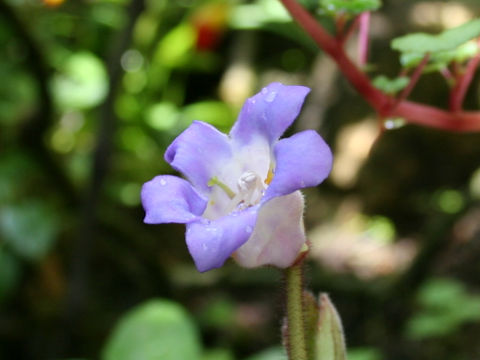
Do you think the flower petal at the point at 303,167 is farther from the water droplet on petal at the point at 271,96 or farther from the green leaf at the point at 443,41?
the green leaf at the point at 443,41

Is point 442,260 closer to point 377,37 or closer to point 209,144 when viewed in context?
point 377,37

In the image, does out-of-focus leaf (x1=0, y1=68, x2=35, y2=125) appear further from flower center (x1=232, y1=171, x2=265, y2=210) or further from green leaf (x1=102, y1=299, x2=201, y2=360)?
flower center (x1=232, y1=171, x2=265, y2=210)

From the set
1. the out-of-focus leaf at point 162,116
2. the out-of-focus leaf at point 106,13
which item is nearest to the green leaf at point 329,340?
the out-of-focus leaf at point 162,116

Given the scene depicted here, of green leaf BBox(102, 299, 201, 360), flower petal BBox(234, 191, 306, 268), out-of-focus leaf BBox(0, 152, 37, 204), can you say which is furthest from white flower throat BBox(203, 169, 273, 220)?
out-of-focus leaf BBox(0, 152, 37, 204)

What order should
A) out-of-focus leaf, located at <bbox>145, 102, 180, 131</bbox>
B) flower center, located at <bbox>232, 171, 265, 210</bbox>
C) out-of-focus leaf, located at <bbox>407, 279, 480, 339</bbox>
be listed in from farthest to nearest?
1. out-of-focus leaf, located at <bbox>145, 102, 180, 131</bbox>
2. out-of-focus leaf, located at <bbox>407, 279, 480, 339</bbox>
3. flower center, located at <bbox>232, 171, 265, 210</bbox>

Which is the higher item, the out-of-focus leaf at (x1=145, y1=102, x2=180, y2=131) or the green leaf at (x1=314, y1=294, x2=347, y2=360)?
the out-of-focus leaf at (x1=145, y1=102, x2=180, y2=131)

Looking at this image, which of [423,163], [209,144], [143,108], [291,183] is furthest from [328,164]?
[143,108]

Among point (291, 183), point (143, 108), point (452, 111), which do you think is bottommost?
point (291, 183)
